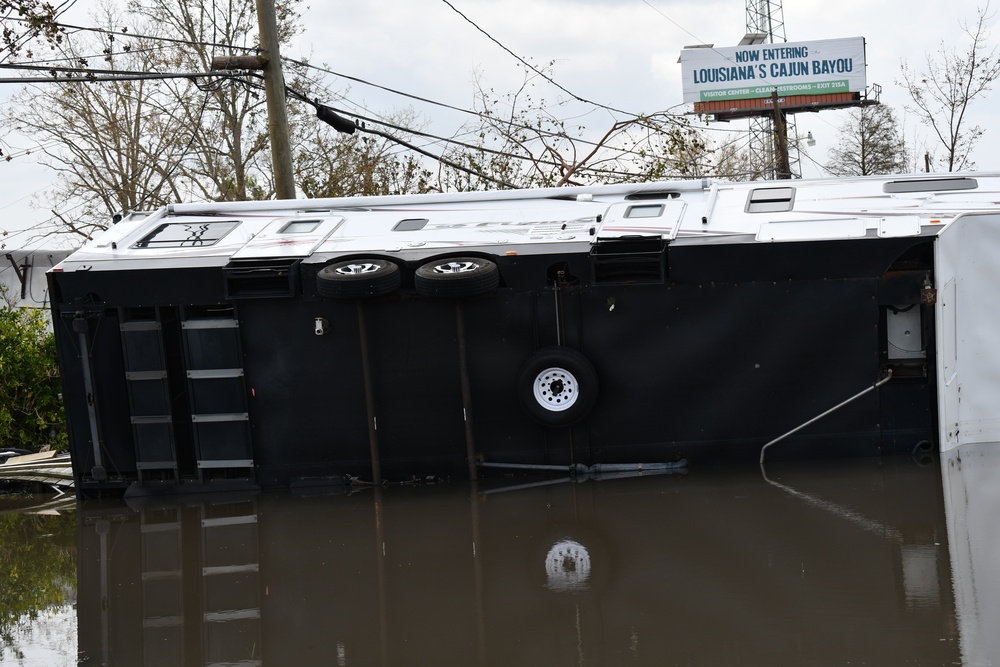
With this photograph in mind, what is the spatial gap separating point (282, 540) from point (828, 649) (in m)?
4.28

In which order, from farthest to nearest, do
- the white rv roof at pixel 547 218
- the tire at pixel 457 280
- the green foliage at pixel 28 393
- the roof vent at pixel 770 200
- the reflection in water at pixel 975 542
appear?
the green foliage at pixel 28 393, the roof vent at pixel 770 200, the white rv roof at pixel 547 218, the tire at pixel 457 280, the reflection in water at pixel 975 542

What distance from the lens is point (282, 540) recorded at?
8.03 meters

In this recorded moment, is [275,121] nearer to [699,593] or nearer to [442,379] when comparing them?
[442,379]

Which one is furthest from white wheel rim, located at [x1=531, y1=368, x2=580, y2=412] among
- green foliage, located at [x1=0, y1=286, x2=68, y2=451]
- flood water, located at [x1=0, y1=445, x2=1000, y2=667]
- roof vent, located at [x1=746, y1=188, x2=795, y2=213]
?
green foliage, located at [x1=0, y1=286, x2=68, y2=451]

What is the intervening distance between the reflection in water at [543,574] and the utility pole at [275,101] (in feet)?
19.1

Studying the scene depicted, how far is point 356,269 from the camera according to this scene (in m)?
9.27

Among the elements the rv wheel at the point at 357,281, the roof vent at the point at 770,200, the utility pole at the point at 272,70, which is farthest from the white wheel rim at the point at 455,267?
the utility pole at the point at 272,70

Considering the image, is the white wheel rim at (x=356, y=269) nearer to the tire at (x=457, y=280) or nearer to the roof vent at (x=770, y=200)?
the tire at (x=457, y=280)

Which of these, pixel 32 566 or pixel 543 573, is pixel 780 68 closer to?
Result: pixel 543 573

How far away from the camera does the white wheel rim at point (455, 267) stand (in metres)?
9.13

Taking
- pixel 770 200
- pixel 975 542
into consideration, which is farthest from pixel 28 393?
pixel 975 542

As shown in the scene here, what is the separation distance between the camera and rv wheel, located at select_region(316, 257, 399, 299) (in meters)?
9.07

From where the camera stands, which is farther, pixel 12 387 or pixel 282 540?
pixel 12 387

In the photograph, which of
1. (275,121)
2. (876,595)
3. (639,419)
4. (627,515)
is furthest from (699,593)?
(275,121)
